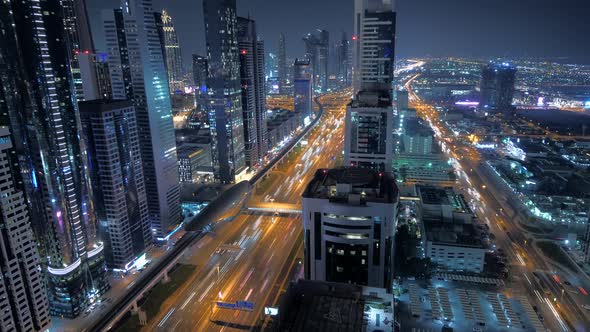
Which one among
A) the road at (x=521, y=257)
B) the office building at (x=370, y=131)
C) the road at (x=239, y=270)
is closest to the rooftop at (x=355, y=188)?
the road at (x=239, y=270)

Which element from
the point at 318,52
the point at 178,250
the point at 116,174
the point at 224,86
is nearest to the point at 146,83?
the point at 116,174

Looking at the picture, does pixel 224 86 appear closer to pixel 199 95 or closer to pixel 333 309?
pixel 333 309

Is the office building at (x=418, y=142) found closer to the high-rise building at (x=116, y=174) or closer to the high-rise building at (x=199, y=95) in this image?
the high-rise building at (x=199, y=95)

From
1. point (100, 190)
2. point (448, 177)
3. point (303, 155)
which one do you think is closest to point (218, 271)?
point (100, 190)

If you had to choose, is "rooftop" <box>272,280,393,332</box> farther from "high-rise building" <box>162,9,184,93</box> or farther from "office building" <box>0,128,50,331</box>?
"high-rise building" <box>162,9,184,93</box>

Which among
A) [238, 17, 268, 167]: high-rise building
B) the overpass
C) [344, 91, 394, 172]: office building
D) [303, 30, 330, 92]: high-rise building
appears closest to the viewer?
the overpass

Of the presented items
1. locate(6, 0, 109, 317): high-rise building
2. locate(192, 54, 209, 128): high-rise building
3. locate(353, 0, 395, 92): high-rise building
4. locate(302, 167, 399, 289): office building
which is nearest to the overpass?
locate(6, 0, 109, 317): high-rise building
